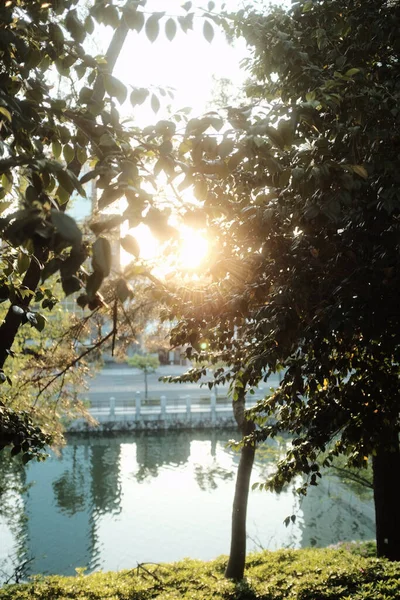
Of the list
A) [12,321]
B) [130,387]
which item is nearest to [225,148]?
[12,321]

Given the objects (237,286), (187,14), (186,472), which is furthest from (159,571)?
(186,472)

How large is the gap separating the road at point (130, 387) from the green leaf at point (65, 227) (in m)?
31.3

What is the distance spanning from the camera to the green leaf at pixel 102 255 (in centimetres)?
195

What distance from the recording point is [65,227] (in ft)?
5.79

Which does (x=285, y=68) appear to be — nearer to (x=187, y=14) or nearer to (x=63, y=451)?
(x=187, y=14)

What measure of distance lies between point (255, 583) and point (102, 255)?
892 centimetres

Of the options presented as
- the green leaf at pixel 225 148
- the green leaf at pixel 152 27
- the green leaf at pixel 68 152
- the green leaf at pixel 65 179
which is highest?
the green leaf at pixel 152 27

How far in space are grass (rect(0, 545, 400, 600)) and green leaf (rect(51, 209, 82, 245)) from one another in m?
5.65

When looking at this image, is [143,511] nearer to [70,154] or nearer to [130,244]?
[70,154]

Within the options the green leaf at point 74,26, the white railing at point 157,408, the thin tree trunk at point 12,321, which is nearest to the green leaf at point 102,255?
the green leaf at point 74,26

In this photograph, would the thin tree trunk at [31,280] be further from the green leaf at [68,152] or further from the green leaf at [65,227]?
the green leaf at [65,227]

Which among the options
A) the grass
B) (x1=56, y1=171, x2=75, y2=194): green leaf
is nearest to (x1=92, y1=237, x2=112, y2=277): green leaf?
(x1=56, y1=171, x2=75, y2=194): green leaf

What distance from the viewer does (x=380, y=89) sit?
5199 millimetres

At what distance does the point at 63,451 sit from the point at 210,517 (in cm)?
1121
